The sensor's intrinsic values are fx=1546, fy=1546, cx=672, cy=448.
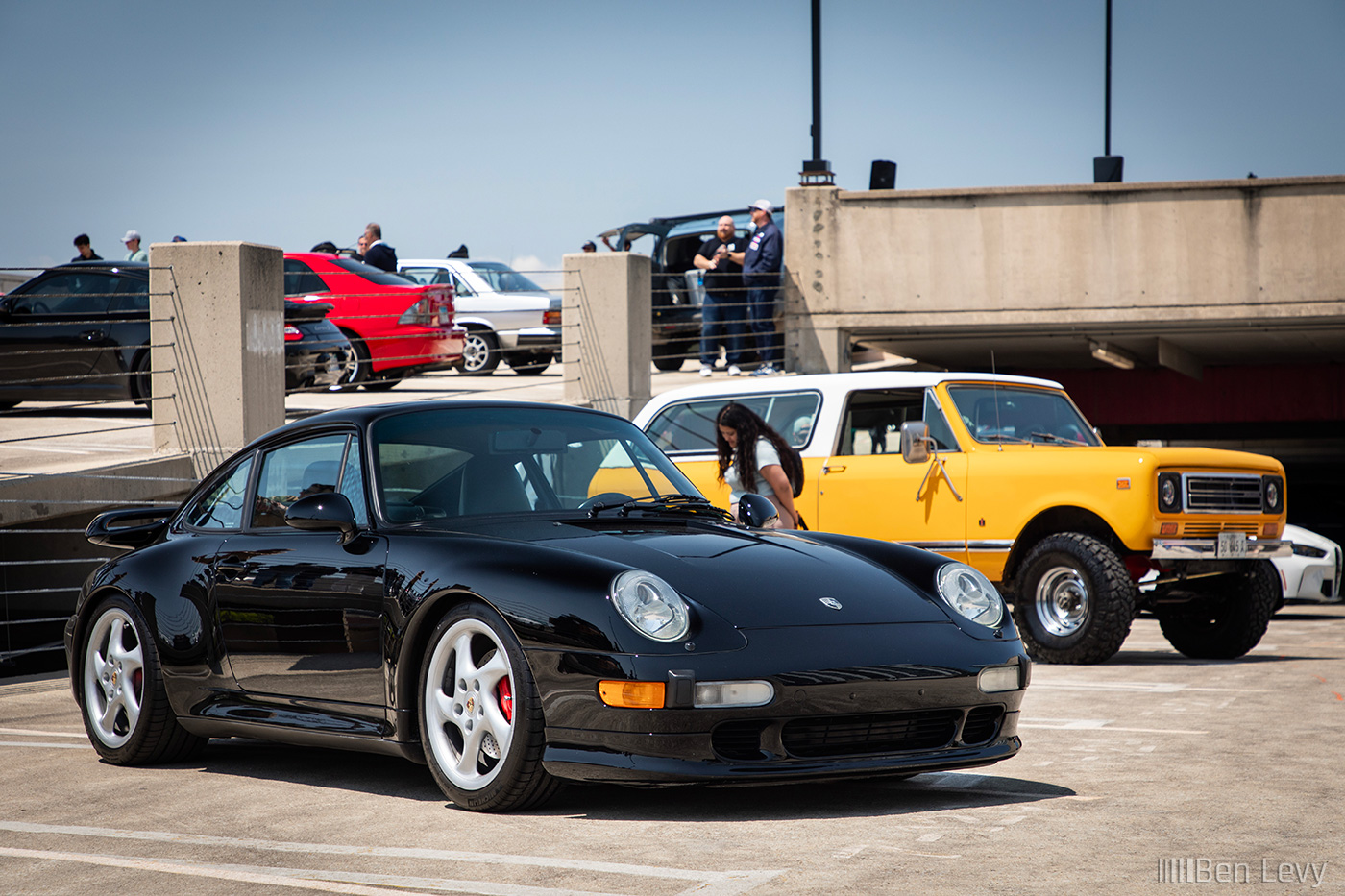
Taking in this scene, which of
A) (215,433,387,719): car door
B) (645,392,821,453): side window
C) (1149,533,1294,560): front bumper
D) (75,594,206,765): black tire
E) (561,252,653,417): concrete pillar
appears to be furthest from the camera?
(561,252,653,417): concrete pillar

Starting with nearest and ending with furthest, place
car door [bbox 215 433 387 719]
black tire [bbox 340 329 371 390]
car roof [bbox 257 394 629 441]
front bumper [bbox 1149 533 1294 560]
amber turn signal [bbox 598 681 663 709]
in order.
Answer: amber turn signal [bbox 598 681 663 709]
car door [bbox 215 433 387 719]
car roof [bbox 257 394 629 441]
front bumper [bbox 1149 533 1294 560]
black tire [bbox 340 329 371 390]

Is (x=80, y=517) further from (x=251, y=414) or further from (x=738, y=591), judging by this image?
(x=738, y=591)

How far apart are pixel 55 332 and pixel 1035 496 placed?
912cm

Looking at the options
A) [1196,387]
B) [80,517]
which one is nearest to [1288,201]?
[1196,387]

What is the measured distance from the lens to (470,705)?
4781 mm

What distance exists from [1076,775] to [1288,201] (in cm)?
1596

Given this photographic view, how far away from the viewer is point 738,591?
15.8 ft

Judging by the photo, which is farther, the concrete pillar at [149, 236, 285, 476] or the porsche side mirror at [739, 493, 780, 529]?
the concrete pillar at [149, 236, 285, 476]

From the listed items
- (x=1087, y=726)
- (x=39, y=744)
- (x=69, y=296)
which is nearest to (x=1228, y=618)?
(x=1087, y=726)

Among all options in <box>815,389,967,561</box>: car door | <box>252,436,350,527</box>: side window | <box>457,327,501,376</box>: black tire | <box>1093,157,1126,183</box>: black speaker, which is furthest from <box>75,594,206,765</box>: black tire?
<box>1093,157,1126,183</box>: black speaker

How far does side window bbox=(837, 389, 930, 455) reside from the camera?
34.8 feet

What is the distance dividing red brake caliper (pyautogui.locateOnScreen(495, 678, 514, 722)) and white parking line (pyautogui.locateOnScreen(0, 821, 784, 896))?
582 mm

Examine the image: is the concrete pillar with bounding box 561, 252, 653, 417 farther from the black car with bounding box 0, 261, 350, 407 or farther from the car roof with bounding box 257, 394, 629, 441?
the car roof with bounding box 257, 394, 629, 441

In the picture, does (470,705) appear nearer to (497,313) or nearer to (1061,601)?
(1061,601)
